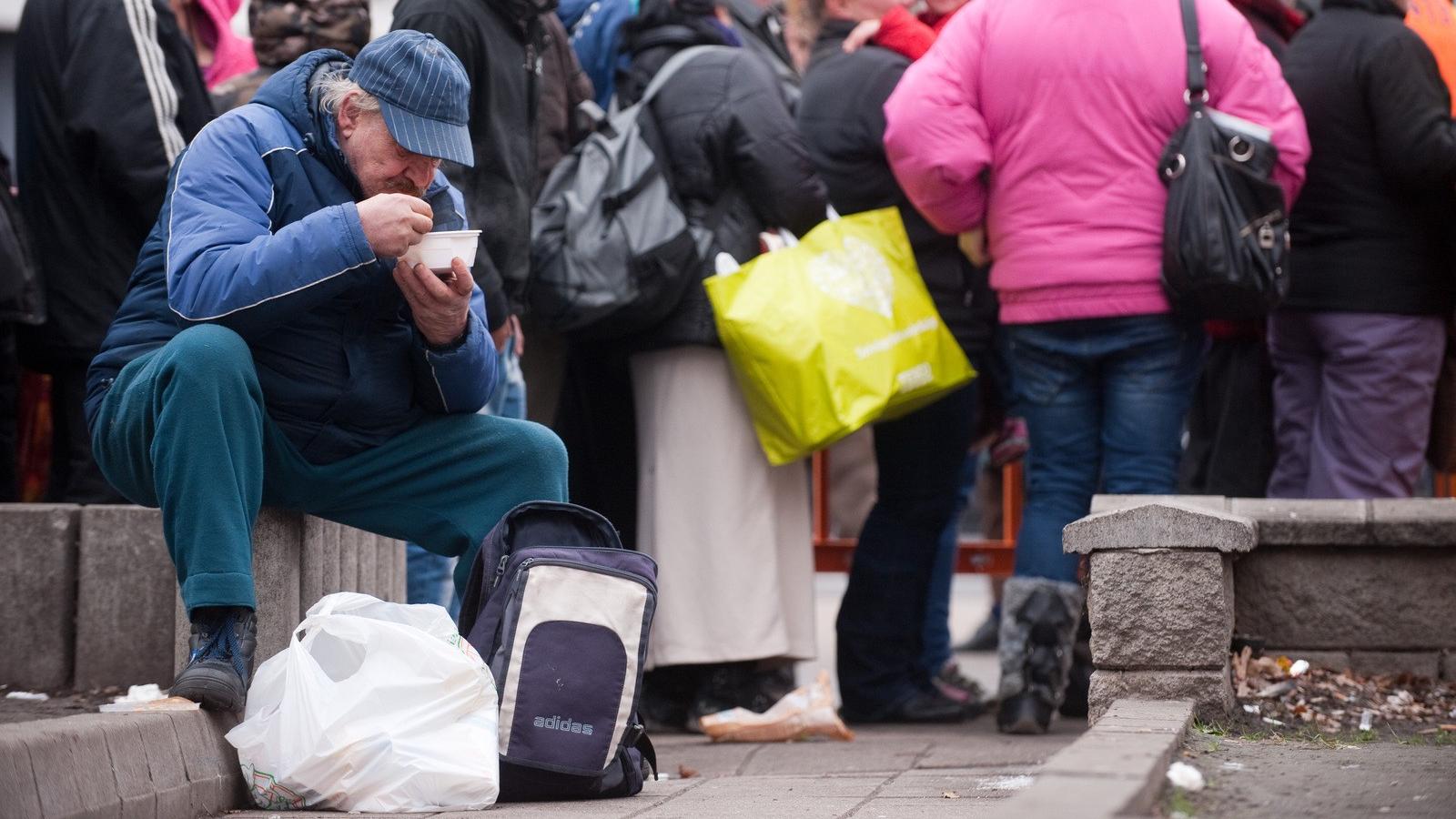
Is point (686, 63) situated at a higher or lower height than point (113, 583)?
higher

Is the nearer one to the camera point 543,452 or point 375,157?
point 375,157

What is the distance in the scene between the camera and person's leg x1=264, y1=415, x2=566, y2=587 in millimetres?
4062

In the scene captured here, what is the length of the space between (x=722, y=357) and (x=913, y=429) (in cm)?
70

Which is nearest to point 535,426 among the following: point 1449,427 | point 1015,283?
point 1015,283

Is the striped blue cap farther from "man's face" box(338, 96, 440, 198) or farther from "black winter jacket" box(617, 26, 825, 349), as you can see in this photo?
"black winter jacket" box(617, 26, 825, 349)

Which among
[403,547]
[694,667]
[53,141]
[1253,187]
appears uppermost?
[53,141]

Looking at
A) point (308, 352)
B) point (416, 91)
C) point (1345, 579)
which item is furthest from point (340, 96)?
point (1345, 579)

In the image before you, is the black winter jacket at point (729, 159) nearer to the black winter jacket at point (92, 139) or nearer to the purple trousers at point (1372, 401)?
the black winter jacket at point (92, 139)

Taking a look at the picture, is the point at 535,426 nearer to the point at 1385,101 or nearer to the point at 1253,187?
the point at 1253,187

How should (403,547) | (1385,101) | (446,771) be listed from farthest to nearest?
(1385,101) < (403,547) < (446,771)

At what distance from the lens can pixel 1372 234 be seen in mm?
5465

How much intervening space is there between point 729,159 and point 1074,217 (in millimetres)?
1041

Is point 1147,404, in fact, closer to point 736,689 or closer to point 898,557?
point 898,557

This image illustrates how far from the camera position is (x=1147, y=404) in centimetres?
502
